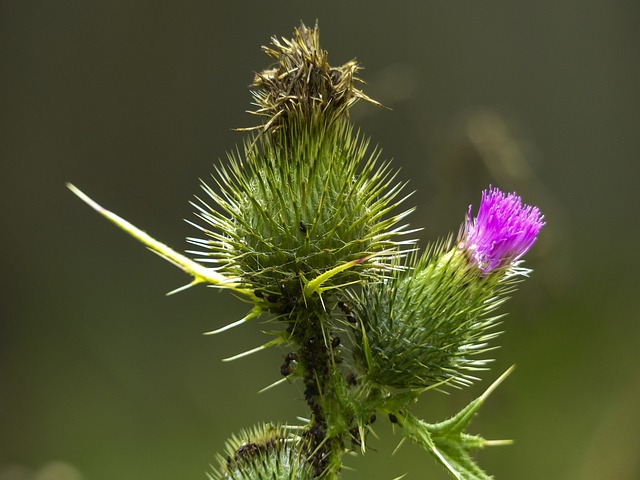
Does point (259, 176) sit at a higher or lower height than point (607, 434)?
higher

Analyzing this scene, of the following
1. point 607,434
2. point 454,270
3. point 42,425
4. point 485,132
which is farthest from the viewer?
point 42,425

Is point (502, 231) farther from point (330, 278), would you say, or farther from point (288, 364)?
point (288, 364)

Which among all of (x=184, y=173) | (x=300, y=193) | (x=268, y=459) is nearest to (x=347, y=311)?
(x=300, y=193)

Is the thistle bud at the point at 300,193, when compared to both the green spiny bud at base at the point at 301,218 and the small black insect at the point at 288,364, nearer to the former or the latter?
the green spiny bud at base at the point at 301,218

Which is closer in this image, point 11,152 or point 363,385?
point 363,385

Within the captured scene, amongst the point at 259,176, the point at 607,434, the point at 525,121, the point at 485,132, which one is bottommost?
the point at 607,434

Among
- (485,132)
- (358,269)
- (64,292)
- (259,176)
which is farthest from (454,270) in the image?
(64,292)

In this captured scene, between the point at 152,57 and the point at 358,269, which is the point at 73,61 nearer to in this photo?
the point at 152,57
